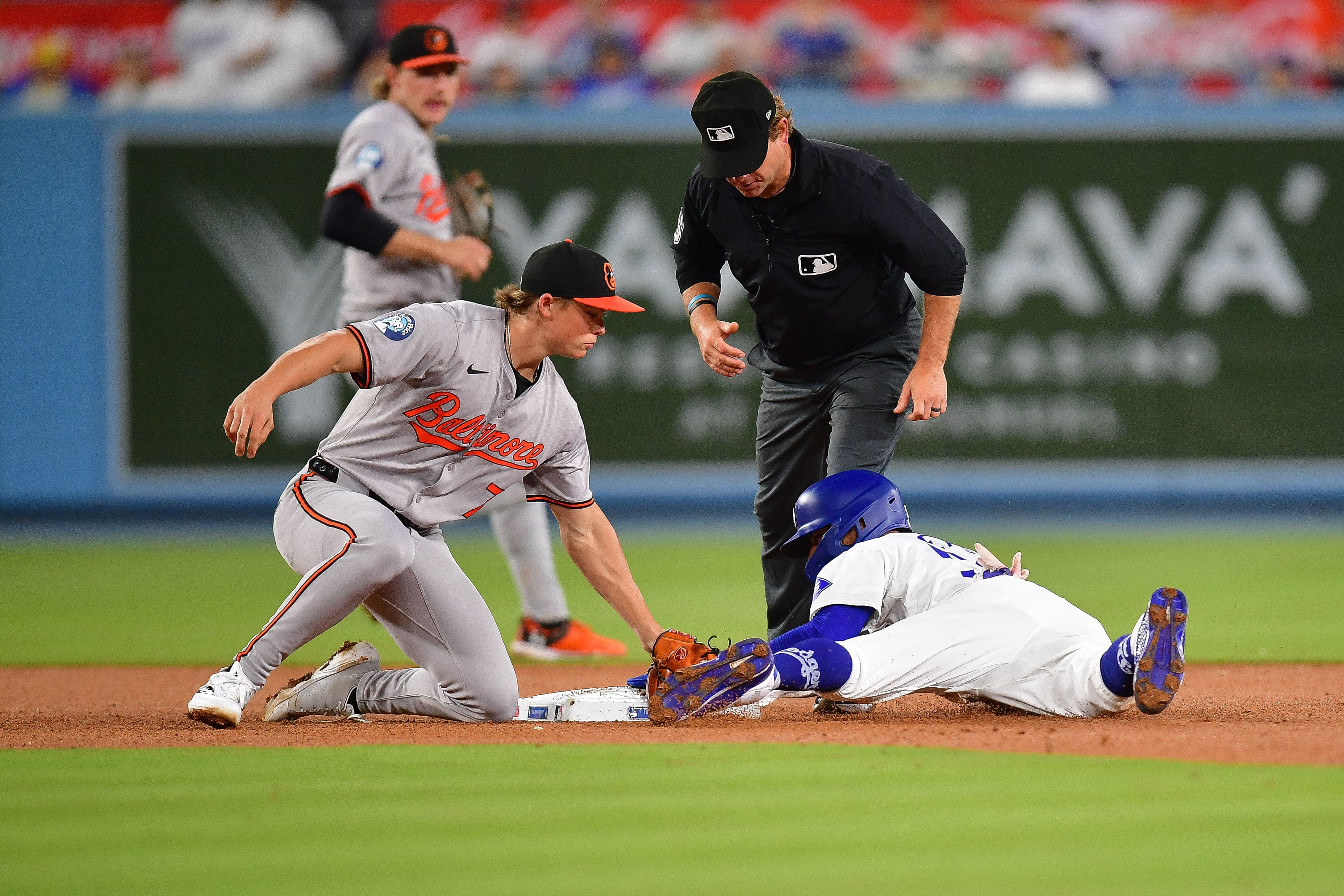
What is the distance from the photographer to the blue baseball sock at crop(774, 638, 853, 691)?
173 inches

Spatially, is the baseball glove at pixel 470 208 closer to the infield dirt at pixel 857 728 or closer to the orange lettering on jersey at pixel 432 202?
the orange lettering on jersey at pixel 432 202

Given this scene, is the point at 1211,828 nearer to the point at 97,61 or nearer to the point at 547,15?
the point at 547,15

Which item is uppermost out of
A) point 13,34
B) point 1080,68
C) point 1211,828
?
point 13,34

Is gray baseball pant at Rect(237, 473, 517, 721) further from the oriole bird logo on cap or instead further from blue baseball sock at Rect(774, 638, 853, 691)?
the oriole bird logo on cap

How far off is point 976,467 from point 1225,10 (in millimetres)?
5566

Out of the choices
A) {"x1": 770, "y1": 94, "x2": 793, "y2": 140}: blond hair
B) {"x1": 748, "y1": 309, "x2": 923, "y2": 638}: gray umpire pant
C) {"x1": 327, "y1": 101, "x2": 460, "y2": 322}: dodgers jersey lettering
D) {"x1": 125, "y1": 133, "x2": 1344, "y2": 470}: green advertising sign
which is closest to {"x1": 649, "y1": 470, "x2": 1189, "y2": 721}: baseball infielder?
{"x1": 748, "y1": 309, "x2": 923, "y2": 638}: gray umpire pant

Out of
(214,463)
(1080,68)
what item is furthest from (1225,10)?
(214,463)

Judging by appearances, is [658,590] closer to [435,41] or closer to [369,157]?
[369,157]

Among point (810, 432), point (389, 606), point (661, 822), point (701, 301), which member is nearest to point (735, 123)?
point (701, 301)

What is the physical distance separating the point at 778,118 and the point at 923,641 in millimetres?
1837

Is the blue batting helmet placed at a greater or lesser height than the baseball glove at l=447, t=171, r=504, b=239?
lesser

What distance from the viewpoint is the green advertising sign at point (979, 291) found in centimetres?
1241

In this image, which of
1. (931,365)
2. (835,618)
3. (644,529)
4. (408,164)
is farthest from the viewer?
(644,529)

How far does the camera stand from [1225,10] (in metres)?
14.7
